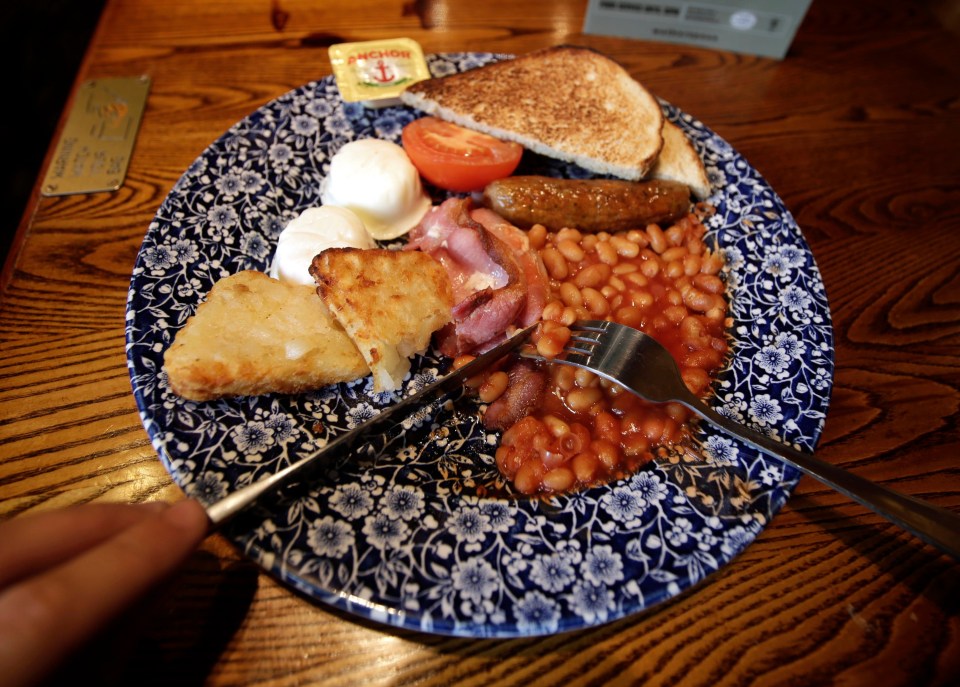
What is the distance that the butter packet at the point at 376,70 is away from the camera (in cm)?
279

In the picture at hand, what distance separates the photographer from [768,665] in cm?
152

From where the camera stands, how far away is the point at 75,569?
1000mm

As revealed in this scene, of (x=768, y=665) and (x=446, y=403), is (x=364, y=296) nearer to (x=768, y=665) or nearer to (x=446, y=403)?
(x=446, y=403)

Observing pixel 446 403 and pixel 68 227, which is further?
pixel 68 227

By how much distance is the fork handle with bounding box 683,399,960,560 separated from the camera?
4.51ft

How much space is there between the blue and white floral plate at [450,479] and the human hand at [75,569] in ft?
0.91

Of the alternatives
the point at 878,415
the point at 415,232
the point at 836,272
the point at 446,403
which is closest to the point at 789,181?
the point at 836,272

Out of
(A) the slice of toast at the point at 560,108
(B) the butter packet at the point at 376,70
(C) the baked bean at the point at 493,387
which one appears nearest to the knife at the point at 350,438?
(C) the baked bean at the point at 493,387

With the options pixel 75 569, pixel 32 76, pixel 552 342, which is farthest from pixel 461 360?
pixel 32 76

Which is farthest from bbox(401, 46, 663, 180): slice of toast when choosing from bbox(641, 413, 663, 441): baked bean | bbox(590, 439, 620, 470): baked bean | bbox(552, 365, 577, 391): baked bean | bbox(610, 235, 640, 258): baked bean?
bbox(590, 439, 620, 470): baked bean

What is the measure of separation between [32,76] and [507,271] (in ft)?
13.4

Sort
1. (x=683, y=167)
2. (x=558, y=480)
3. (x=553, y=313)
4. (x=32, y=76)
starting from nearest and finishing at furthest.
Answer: (x=558, y=480), (x=553, y=313), (x=683, y=167), (x=32, y=76)

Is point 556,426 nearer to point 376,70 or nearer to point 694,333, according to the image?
point 694,333

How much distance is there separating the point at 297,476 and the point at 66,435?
0.95 m
